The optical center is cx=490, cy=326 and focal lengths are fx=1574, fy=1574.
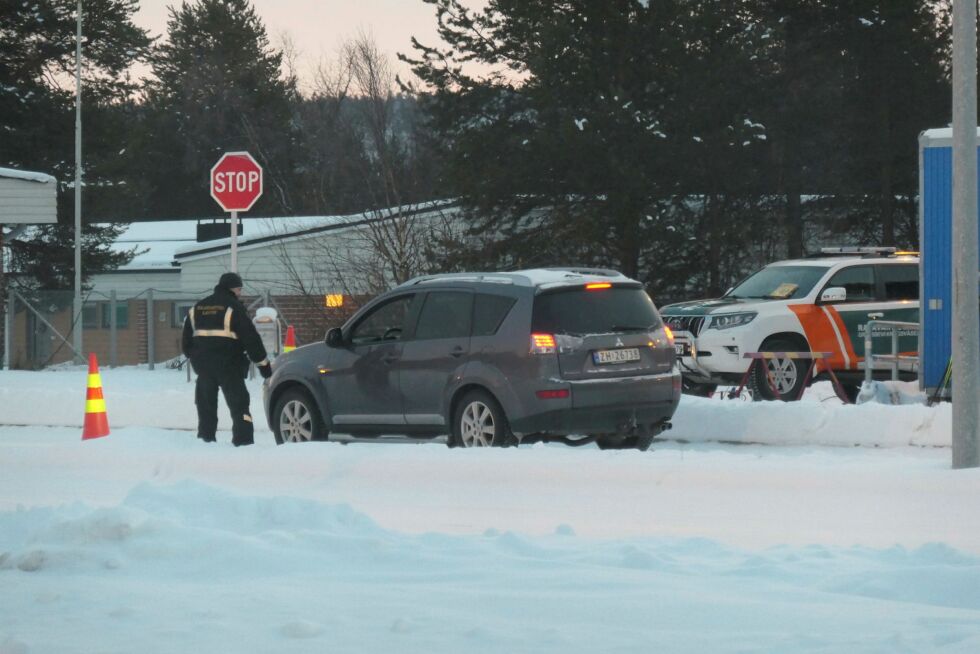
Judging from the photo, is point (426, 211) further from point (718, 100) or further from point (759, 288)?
point (759, 288)

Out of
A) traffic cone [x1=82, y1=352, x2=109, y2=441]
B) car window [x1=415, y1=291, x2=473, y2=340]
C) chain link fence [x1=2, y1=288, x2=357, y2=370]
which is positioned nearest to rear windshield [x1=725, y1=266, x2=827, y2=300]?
car window [x1=415, y1=291, x2=473, y2=340]

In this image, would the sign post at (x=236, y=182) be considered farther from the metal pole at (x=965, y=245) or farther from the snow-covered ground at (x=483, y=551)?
the metal pole at (x=965, y=245)

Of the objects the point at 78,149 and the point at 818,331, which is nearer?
the point at 818,331

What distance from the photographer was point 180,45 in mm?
72062

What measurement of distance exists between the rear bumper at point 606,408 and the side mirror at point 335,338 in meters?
2.37

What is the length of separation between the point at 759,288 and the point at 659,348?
278 inches

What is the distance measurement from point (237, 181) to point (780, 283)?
7409 millimetres

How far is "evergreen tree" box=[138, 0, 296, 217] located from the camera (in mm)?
67625

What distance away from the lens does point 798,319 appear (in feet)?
65.2

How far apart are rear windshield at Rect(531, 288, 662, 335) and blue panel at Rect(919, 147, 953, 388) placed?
4.99 meters

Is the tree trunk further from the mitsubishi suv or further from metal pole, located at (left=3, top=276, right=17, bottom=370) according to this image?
metal pole, located at (left=3, top=276, right=17, bottom=370)

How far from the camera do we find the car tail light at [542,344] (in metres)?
13.4

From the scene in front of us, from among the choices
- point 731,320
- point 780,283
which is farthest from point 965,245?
point 780,283

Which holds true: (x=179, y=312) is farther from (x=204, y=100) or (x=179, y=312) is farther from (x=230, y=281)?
(x=230, y=281)
